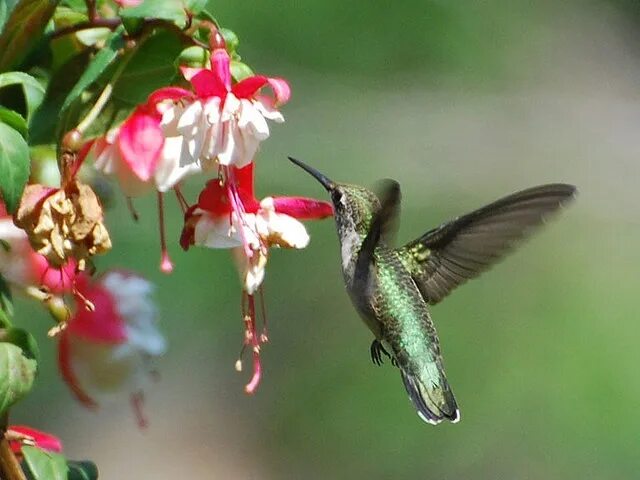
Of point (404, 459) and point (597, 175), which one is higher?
point (597, 175)

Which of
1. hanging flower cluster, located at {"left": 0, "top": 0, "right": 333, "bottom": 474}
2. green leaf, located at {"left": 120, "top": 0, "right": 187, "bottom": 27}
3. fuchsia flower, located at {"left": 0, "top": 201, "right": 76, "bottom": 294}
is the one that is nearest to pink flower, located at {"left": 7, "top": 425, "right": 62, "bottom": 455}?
hanging flower cluster, located at {"left": 0, "top": 0, "right": 333, "bottom": 474}

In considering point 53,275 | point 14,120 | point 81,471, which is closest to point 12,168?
point 14,120

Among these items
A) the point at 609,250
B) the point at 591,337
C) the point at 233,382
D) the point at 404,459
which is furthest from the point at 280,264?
the point at 609,250

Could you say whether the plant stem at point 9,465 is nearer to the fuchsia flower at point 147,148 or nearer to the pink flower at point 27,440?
the pink flower at point 27,440

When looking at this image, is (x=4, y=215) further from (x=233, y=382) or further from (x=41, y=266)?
(x=233, y=382)

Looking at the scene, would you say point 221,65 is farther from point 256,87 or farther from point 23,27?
point 23,27
